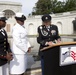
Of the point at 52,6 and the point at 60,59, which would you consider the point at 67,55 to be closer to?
the point at 60,59

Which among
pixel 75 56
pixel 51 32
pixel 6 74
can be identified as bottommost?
pixel 6 74

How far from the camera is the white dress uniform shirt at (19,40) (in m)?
4.32

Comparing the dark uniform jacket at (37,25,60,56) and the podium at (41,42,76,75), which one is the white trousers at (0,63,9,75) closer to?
the podium at (41,42,76,75)

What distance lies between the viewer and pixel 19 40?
4312 mm

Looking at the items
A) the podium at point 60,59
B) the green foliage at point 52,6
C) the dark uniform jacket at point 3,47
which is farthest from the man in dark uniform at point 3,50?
the green foliage at point 52,6

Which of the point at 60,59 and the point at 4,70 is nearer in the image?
the point at 60,59

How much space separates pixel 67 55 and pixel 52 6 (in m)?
40.1

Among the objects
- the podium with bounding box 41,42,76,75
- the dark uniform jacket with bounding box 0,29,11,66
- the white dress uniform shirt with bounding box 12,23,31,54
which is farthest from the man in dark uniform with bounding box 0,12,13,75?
the podium with bounding box 41,42,76,75

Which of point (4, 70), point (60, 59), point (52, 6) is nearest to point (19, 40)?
point (4, 70)

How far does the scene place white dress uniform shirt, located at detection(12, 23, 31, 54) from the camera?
14.2 ft

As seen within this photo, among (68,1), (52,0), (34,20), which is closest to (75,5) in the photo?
(68,1)

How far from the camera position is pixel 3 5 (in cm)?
3769

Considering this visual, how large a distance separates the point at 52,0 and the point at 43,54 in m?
40.4

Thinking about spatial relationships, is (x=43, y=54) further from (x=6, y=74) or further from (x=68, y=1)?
(x=68, y=1)
